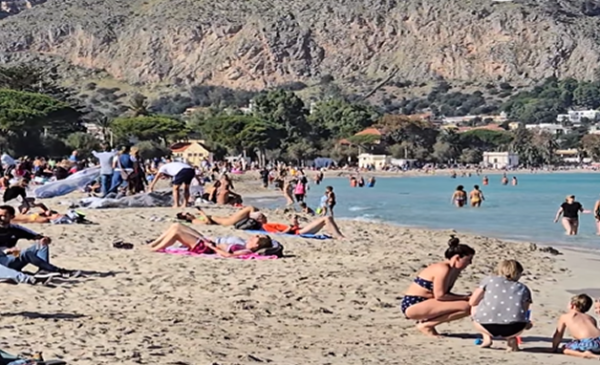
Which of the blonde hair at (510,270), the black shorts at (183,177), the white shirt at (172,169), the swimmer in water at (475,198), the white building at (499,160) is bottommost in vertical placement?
the white building at (499,160)

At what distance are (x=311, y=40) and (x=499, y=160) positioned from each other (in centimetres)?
6040

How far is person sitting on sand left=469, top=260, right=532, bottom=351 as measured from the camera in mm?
6645

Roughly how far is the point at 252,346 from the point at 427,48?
166222mm

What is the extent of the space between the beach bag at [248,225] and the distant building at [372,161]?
8584cm

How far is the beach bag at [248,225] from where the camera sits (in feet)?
45.0

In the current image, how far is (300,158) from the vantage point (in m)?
95.8

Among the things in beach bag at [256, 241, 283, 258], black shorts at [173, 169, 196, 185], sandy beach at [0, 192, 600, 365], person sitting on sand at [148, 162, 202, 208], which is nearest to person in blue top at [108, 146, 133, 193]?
person sitting on sand at [148, 162, 202, 208]

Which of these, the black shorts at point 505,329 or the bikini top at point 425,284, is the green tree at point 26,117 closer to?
the bikini top at point 425,284

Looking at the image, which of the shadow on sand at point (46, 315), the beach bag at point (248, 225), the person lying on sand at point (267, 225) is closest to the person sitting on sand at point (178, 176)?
the person lying on sand at point (267, 225)

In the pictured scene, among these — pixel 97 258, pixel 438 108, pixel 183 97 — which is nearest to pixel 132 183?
pixel 97 258

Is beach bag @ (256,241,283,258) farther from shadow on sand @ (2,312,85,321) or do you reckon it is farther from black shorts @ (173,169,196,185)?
black shorts @ (173,169,196,185)

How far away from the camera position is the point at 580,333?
6648 millimetres

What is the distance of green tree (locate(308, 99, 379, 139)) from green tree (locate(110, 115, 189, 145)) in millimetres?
23412

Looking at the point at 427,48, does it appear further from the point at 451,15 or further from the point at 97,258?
the point at 97,258
